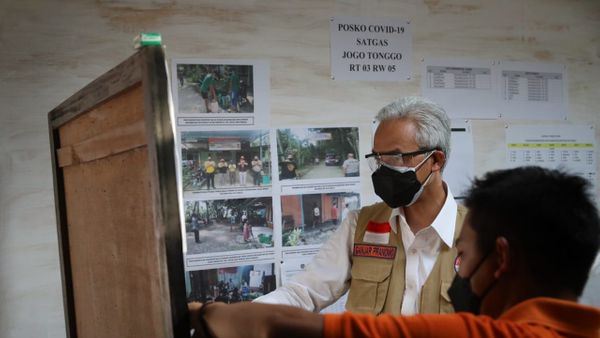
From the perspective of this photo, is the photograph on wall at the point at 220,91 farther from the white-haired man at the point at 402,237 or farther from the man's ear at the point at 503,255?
the man's ear at the point at 503,255

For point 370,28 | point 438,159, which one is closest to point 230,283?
point 438,159

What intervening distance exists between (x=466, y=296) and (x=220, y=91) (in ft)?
4.10

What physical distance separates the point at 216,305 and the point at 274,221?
3.62 feet

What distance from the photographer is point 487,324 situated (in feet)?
2.27

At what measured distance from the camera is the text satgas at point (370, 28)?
196cm

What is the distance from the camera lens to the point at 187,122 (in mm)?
1789

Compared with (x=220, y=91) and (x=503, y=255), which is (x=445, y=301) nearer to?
(x=503, y=255)

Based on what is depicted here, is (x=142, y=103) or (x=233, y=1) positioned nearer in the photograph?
(x=142, y=103)

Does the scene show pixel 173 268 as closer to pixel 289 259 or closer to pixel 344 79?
pixel 289 259

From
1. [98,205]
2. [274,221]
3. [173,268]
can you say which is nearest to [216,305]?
[173,268]

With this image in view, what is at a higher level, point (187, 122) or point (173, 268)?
point (187, 122)

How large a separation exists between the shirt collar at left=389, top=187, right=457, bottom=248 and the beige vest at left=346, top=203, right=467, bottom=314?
2cm

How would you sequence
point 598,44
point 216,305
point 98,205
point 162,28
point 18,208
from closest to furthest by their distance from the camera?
point 216,305 < point 98,205 < point 18,208 < point 162,28 < point 598,44

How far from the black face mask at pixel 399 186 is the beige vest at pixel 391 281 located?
4.1 inches
